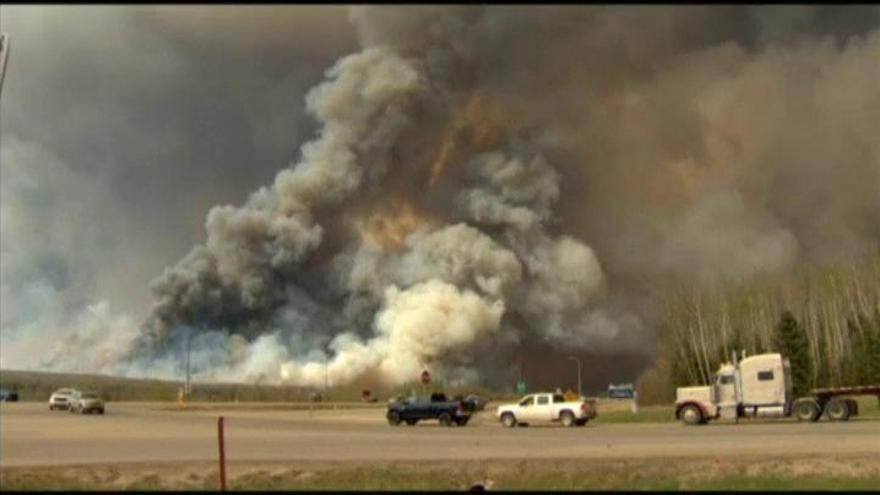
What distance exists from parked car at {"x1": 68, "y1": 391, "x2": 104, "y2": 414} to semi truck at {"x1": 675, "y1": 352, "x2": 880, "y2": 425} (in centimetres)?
3367

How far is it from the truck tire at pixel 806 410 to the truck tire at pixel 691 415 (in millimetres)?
4589

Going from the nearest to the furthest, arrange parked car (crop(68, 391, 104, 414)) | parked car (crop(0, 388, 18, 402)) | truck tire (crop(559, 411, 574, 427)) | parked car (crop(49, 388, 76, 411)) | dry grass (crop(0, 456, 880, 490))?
dry grass (crop(0, 456, 880, 490))
truck tire (crop(559, 411, 574, 427))
parked car (crop(68, 391, 104, 414))
parked car (crop(49, 388, 76, 411))
parked car (crop(0, 388, 18, 402))

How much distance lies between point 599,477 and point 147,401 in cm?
7096

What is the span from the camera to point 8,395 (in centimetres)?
Answer: 8188

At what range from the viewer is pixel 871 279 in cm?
8462

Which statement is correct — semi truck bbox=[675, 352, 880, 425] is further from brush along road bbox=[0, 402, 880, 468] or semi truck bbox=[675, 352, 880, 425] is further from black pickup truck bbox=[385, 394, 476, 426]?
black pickup truck bbox=[385, 394, 476, 426]

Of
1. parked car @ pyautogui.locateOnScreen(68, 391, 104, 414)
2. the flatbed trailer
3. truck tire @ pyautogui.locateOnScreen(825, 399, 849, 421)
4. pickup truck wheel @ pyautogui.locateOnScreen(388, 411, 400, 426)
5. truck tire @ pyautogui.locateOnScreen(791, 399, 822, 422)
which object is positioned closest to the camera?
truck tire @ pyautogui.locateOnScreen(825, 399, 849, 421)

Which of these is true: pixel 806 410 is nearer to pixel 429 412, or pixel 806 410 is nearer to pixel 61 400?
pixel 429 412

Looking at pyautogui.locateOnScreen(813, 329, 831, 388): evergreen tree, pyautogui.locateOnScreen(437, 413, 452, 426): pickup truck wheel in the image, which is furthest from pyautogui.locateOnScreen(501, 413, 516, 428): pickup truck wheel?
pyautogui.locateOnScreen(813, 329, 831, 388): evergreen tree

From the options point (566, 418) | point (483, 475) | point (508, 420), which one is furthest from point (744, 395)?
point (483, 475)

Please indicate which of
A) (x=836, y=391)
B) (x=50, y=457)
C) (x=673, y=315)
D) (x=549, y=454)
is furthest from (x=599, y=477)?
(x=673, y=315)

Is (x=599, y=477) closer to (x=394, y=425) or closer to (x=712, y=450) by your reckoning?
(x=712, y=450)

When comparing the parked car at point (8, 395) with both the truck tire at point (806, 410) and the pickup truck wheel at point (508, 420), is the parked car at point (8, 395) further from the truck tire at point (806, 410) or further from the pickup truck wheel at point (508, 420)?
the truck tire at point (806, 410)

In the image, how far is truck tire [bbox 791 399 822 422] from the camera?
47.2 m
